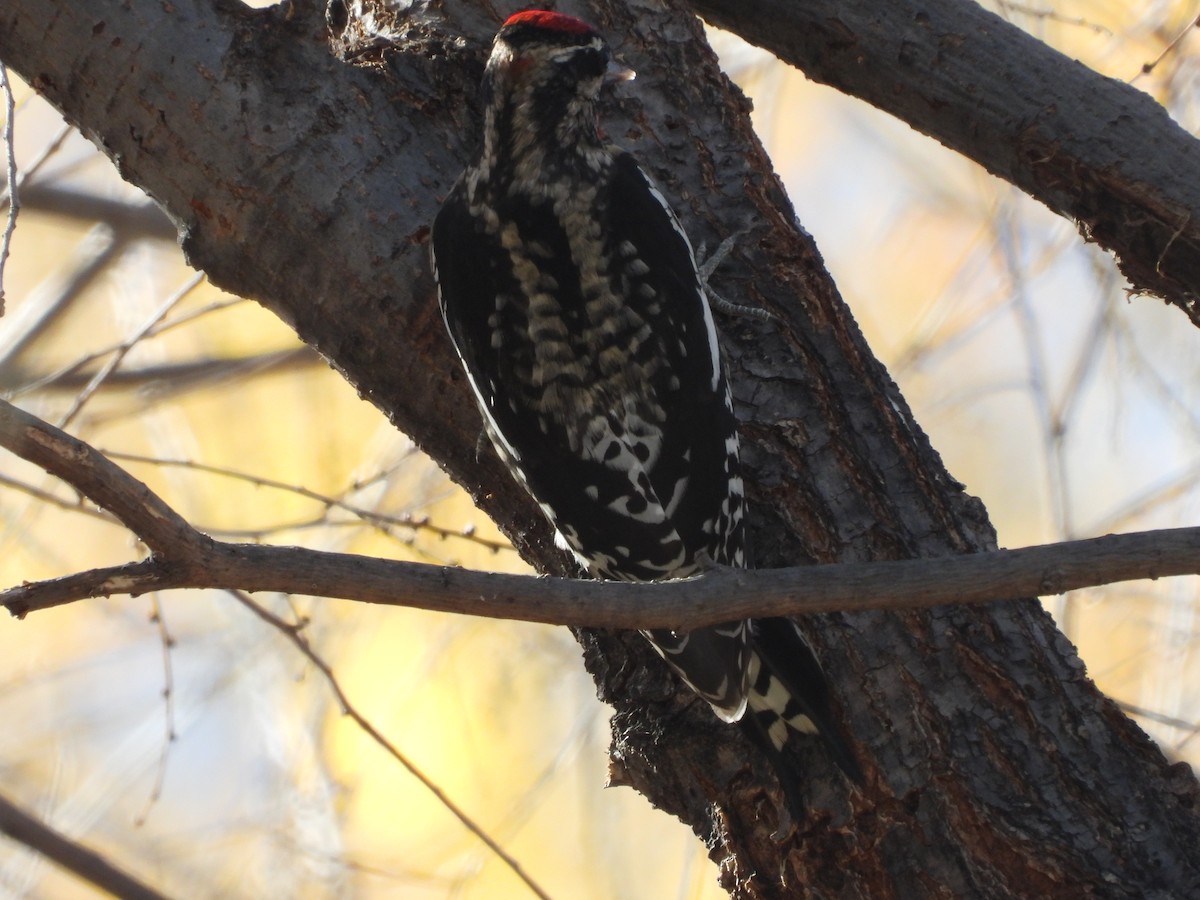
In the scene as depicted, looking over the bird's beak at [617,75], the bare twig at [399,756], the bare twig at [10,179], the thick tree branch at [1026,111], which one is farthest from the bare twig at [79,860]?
the thick tree branch at [1026,111]

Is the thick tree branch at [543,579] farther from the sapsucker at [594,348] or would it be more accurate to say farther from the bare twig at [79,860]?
A: the sapsucker at [594,348]

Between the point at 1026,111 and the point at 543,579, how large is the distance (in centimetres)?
157

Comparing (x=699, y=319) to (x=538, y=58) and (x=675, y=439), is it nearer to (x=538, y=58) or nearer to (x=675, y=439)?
(x=675, y=439)

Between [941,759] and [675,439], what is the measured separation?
2.41 ft

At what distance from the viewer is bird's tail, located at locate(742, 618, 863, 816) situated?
2.03 metres

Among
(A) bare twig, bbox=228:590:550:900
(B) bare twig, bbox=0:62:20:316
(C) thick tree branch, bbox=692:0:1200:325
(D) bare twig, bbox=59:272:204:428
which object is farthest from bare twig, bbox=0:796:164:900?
(C) thick tree branch, bbox=692:0:1200:325

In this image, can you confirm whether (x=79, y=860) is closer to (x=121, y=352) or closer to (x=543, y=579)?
(x=543, y=579)

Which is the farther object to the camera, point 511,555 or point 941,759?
point 511,555

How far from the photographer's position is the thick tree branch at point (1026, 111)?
2332 millimetres

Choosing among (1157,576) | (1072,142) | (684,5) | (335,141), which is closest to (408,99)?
(335,141)

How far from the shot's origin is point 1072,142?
94.1 inches

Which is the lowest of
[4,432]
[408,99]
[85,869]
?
[85,869]

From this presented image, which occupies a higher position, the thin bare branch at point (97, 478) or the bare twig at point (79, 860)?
the thin bare branch at point (97, 478)

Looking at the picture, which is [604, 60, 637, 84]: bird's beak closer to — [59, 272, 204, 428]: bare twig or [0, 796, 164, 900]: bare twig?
[59, 272, 204, 428]: bare twig
